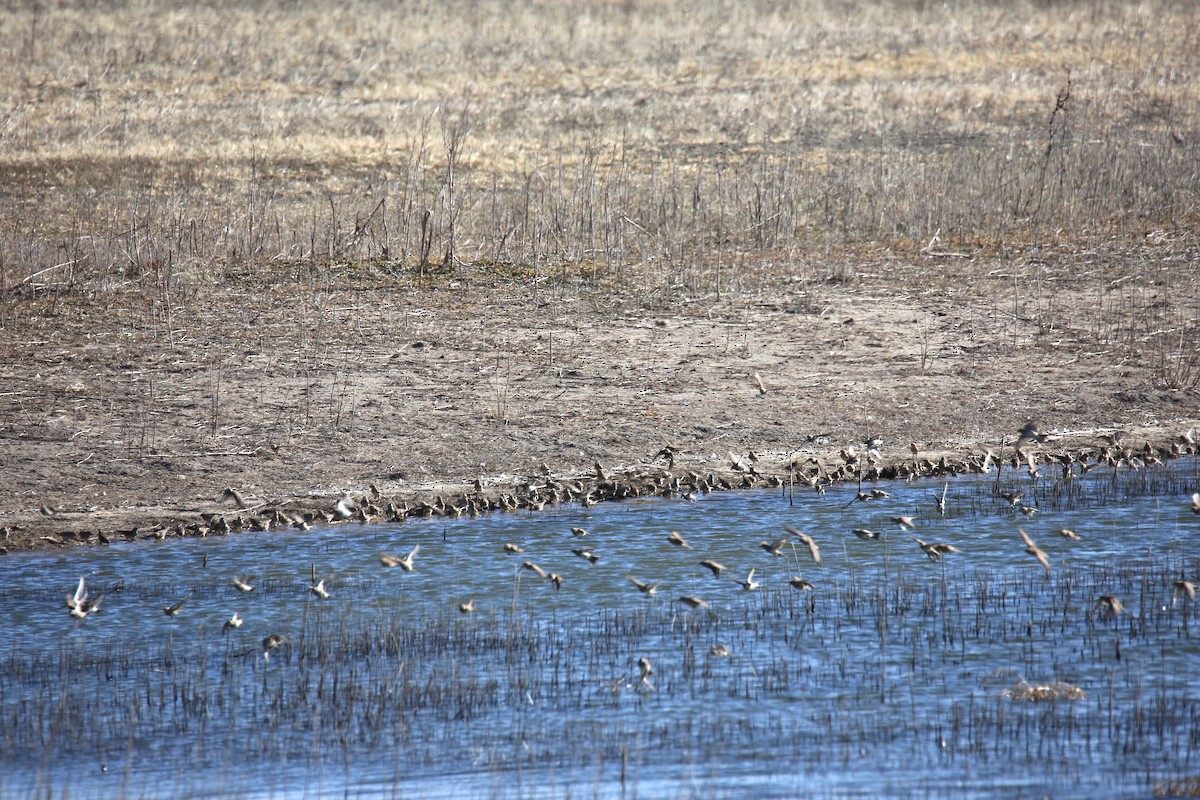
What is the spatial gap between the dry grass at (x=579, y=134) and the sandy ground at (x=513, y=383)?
3.53 ft

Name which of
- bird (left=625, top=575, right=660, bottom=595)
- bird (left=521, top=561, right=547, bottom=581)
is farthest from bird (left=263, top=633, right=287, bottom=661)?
bird (left=625, top=575, right=660, bottom=595)

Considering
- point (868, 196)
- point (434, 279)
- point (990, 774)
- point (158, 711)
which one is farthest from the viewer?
point (868, 196)

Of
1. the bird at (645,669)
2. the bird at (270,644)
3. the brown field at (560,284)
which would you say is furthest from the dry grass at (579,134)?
the bird at (645,669)

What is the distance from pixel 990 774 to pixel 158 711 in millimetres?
3957

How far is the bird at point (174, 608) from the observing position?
7.91 metres

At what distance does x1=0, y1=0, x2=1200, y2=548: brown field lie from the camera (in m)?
11.0

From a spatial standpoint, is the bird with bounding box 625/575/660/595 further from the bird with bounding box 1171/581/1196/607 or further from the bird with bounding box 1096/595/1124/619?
the bird with bounding box 1171/581/1196/607

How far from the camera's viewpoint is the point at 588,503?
10.1 m

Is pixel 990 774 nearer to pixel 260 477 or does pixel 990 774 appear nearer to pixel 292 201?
pixel 260 477

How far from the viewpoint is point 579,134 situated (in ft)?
82.3

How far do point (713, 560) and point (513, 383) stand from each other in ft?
12.1

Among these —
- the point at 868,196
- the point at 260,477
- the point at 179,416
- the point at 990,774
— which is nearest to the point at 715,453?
the point at 260,477

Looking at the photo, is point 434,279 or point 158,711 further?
point 434,279

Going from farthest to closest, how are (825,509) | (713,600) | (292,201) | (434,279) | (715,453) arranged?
(292,201)
(434,279)
(715,453)
(825,509)
(713,600)
